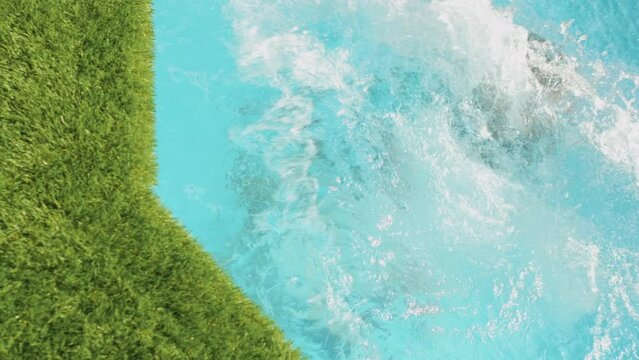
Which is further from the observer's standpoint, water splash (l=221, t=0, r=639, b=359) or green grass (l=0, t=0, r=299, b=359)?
water splash (l=221, t=0, r=639, b=359)

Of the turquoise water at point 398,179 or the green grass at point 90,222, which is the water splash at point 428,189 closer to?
the turquoise water at point 398,179

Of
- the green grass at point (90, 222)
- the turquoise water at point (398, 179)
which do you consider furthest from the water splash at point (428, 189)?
the green grass at point (90, 222)

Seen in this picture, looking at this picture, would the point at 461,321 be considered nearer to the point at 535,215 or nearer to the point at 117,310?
the point at 535,215

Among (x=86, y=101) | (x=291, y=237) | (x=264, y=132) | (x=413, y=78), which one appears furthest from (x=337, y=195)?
(x=86, y=101)

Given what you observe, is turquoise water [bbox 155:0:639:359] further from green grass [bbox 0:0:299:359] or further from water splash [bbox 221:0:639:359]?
green grass [bbox 0:0:299:359]

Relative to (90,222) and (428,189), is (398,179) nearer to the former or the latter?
(428,189)

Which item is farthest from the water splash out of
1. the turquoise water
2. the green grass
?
the green grass
